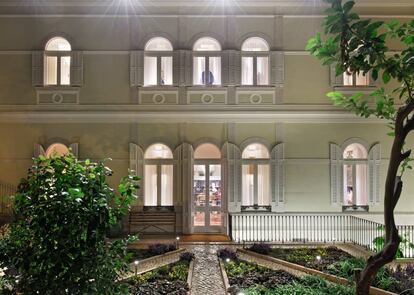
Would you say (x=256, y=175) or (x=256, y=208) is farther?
(x=256, y=175)

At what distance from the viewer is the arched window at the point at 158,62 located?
1268cm

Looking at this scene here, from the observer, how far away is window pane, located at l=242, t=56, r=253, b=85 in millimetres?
Result: 12806

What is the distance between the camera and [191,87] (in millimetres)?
12547

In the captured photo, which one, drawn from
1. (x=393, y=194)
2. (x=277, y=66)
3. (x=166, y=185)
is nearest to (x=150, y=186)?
(x=166, y=185)

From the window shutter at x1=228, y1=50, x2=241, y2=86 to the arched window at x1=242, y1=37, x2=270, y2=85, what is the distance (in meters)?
0.29

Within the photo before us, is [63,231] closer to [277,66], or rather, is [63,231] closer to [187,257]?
[187,257]

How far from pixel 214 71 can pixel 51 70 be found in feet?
19.6

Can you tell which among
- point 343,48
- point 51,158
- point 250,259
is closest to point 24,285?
point 51,158

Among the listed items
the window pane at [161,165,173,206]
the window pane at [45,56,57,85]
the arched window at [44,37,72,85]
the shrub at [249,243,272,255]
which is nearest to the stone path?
the shrub at [249,243,272,255]

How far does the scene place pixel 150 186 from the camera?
12766mm

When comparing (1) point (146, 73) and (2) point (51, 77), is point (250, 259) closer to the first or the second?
(1) point (146, 73)

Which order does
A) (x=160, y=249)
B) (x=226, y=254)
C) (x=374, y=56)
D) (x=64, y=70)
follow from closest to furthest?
(x=374, y=56) → (x=226, y=254) → (x=160, y=249) → (x=64, y=70)

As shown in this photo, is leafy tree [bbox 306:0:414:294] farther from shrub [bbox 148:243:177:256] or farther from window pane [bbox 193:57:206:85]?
window pane [bbox 193:57:206:85]

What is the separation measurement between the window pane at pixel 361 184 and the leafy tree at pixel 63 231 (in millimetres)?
11052
